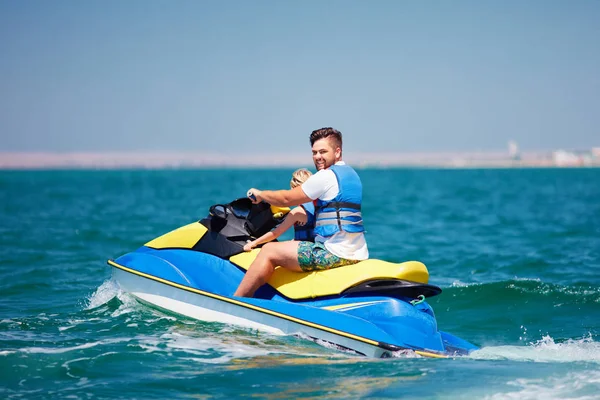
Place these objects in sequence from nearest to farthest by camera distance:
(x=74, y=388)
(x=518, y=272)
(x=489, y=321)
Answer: (x=74, y=388) → (x=489, y=321) → (x=518, y=272)

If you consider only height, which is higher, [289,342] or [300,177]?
[300,177]

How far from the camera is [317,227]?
6945 millimetres

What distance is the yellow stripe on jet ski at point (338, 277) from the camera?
22.0 feet

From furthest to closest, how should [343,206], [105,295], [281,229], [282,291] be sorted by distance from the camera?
[105,295] < [281,229] < [282,291] < [343,206]

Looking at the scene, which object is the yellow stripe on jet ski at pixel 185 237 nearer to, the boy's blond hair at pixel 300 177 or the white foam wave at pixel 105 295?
the white foam wave at pixel 105 295

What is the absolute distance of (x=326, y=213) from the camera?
22.3 ft

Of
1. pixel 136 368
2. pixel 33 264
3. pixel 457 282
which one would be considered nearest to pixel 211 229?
pixel 136 368

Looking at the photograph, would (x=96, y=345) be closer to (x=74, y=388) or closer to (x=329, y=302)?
(x=74, y=388)

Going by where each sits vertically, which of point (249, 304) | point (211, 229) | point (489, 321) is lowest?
point (489, 321)

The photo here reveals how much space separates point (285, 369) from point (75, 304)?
174 inches

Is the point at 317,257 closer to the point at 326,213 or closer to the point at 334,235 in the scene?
the point at 334,235

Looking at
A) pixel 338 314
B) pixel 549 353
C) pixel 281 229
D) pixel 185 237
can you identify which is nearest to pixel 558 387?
pixel 549 353

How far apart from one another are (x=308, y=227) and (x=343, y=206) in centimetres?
65

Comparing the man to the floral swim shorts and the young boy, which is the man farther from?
the young boy
